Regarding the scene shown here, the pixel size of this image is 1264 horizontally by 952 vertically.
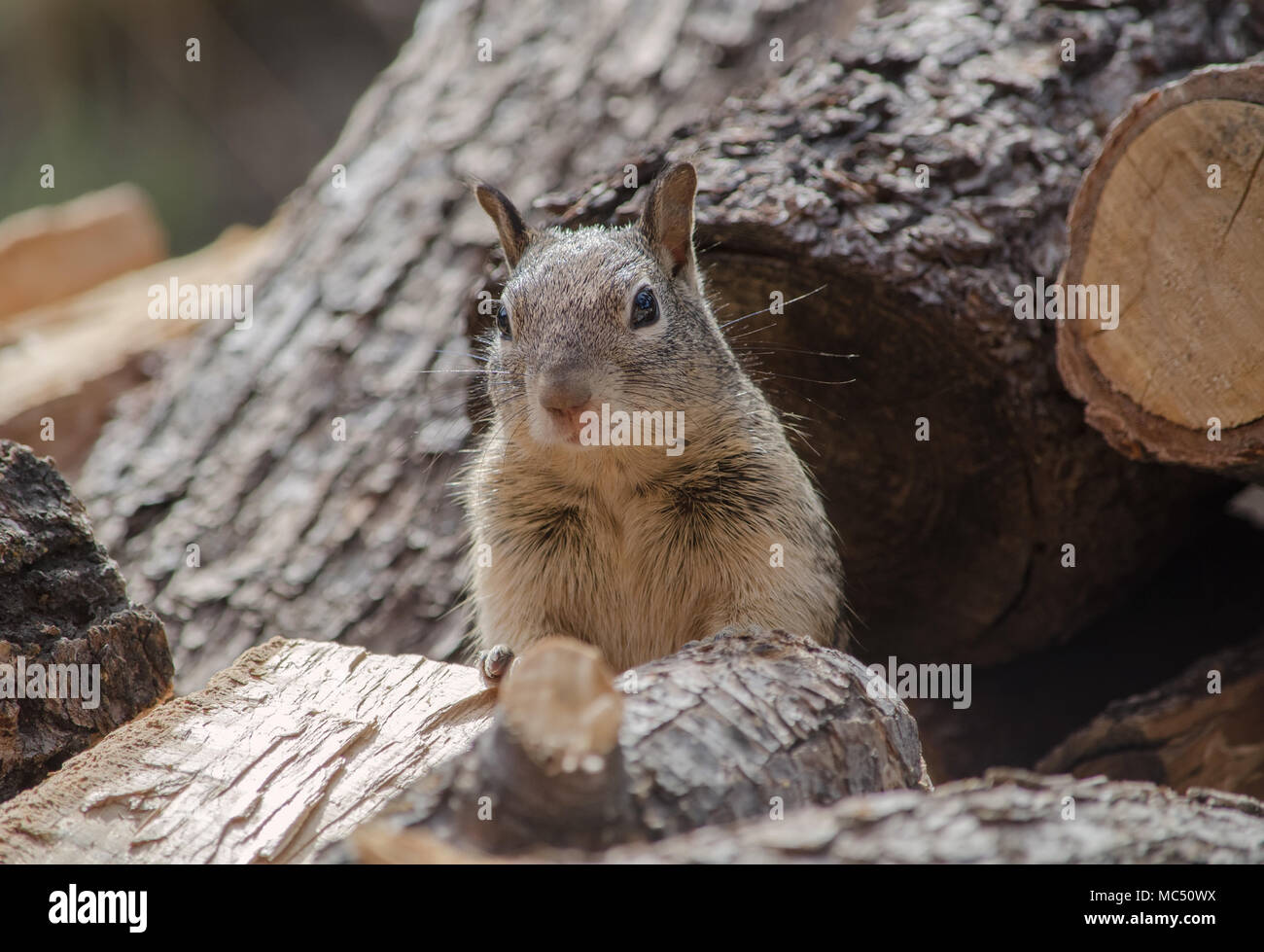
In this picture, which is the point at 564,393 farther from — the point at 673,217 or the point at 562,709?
the point at 562,709

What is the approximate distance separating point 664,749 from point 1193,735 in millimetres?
2997

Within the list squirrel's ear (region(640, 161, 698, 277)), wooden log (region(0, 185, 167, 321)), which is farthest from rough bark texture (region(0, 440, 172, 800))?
wooden log (region(0, 185, 167, 321))

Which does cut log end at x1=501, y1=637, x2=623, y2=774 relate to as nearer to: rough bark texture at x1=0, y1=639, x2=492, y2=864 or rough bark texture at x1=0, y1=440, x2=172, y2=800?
rough bark texture at x1=0, y1=639, x2=492, y2=864

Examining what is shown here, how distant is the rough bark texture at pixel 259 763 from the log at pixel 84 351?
333cm

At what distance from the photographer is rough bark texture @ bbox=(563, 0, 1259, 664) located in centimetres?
415

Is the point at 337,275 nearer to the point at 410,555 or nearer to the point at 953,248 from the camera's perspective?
the point at 410,555

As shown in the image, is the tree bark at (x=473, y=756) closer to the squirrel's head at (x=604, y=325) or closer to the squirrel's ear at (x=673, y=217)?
the squirrel's head at (x=604, y=325)

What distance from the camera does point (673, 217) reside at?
3.98 metres

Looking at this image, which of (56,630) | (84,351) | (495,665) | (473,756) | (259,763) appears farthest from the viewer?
(84,351)

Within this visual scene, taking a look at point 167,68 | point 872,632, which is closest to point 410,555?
point 872,632

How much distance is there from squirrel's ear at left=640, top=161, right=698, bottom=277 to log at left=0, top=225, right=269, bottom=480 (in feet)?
11.0

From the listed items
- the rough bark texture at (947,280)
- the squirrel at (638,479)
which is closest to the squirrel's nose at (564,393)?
the squirrel at (638,479)

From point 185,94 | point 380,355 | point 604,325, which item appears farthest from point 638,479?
point 185,94

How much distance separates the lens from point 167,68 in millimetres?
13570
